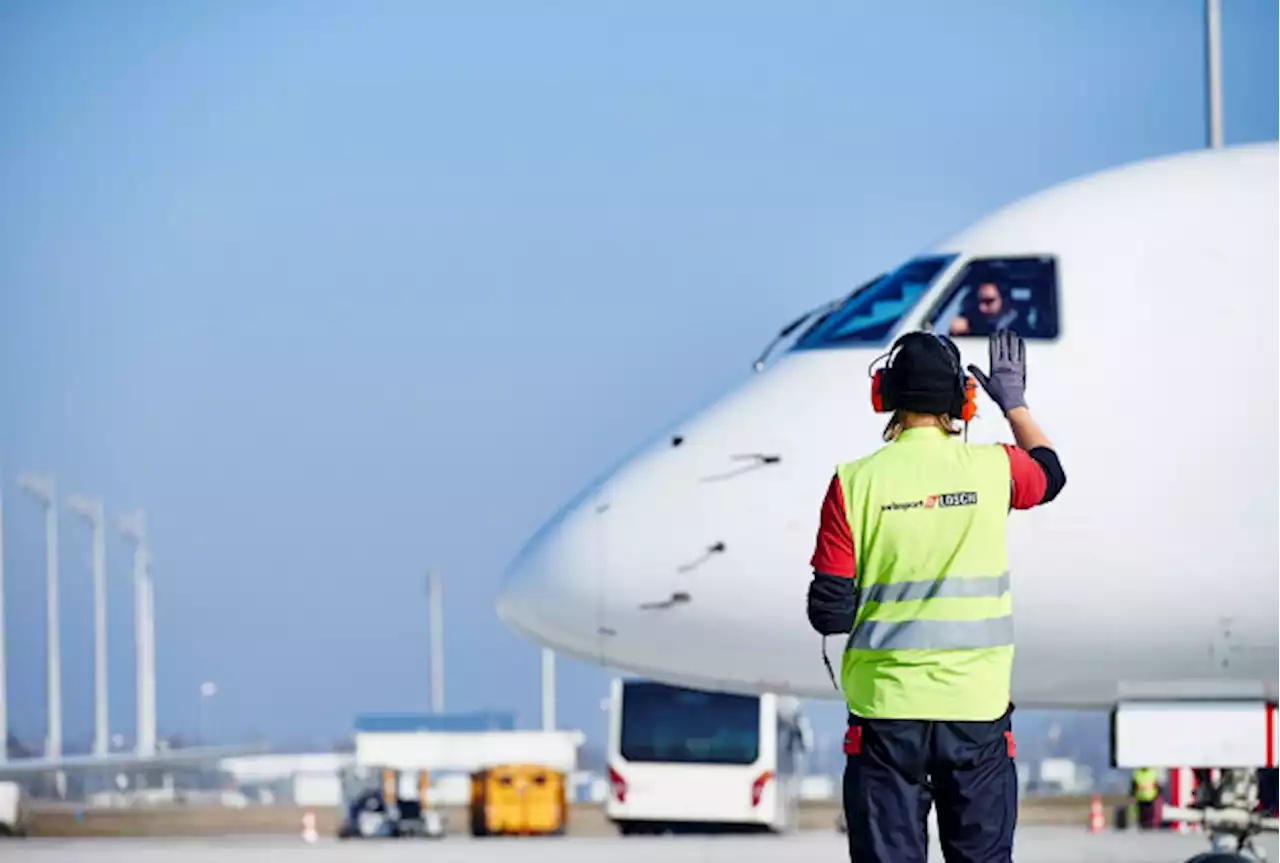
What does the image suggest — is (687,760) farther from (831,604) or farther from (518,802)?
(831,604)

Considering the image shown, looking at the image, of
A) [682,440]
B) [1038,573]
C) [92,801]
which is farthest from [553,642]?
[92,801]

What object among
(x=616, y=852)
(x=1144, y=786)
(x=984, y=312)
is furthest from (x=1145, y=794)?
(x=984, y=312)

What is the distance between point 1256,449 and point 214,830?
3984cm

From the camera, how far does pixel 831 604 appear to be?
762 centimetres

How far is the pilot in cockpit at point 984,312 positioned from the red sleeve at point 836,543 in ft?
17.1

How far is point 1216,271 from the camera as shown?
40.7 ft

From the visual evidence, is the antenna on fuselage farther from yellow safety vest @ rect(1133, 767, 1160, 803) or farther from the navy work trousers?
yellow safety vest @ rect(1133, 767, 1160, 803)

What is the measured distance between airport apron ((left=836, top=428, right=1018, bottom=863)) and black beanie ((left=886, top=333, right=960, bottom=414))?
0.31 feet

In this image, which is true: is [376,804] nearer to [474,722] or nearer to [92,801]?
[474,722]

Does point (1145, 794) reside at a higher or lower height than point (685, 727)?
lower

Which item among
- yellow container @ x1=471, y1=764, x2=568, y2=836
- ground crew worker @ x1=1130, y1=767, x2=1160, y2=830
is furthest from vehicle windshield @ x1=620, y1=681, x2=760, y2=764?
yellow container @ x1=471, y1=764, x2=568, y2=836

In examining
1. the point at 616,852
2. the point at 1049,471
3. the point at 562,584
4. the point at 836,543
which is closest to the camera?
the point at 836,543

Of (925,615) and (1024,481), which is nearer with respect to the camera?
(925,615)

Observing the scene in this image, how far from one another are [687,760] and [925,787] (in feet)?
105
